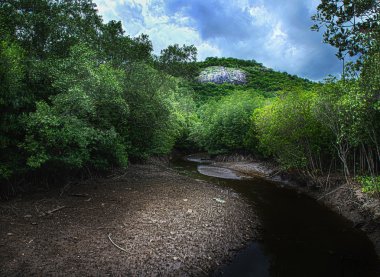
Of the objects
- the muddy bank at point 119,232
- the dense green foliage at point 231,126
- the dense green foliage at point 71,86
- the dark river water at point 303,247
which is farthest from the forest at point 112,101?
the dense green foliage at point 231,126

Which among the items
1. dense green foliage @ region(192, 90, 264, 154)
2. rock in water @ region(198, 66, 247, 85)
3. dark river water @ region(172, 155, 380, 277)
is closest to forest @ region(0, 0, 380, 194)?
dark river water @ region(172, 155, 380, 277)

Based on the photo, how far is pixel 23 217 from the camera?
14.0m

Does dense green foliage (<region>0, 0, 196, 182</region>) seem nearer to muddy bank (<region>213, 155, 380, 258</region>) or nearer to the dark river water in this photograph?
the dark river water

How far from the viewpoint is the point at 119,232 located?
13008 mm

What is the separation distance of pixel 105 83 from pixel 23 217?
9.60 metres

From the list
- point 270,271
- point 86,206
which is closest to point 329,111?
point 270,271

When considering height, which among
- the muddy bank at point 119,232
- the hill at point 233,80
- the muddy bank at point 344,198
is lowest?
the muddy bank at point 119,232

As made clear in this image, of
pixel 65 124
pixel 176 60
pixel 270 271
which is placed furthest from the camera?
pixel 176 60

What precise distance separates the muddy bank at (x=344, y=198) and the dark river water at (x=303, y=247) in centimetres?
55

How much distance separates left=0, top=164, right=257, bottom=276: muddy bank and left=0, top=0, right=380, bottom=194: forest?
2.69m

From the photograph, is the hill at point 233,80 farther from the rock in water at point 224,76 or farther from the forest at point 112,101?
the forest at point 112,101

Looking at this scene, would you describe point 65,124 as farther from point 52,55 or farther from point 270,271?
point 270,271

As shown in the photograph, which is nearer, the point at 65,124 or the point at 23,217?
the point at 23,217

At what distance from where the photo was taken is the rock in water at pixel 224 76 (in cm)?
11106
